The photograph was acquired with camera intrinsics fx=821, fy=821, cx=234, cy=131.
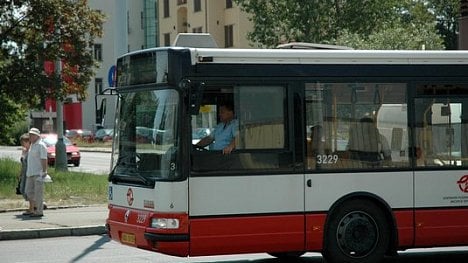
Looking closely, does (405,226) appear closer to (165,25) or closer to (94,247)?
(94,247)

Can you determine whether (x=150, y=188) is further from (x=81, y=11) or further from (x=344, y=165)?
(x=81, y=11)

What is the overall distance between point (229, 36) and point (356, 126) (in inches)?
2439

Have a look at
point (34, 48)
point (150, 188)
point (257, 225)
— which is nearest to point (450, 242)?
point (257, 225)

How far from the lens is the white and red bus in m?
9.93

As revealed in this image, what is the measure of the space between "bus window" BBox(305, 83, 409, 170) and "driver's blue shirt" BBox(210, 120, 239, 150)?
1049 millimetres

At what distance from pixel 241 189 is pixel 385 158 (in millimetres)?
2076

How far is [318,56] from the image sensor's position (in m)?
10.7

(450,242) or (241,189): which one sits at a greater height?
(241,189)

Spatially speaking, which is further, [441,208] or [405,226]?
[441,208]

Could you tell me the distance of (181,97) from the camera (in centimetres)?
989

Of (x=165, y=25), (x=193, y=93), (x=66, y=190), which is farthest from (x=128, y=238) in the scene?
(x=165, y=25)

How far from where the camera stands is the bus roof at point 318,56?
33.2ft

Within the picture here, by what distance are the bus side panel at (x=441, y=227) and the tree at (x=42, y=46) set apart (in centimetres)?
1904

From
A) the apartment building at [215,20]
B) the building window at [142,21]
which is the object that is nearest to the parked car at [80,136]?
the apartment building at [215,20]
